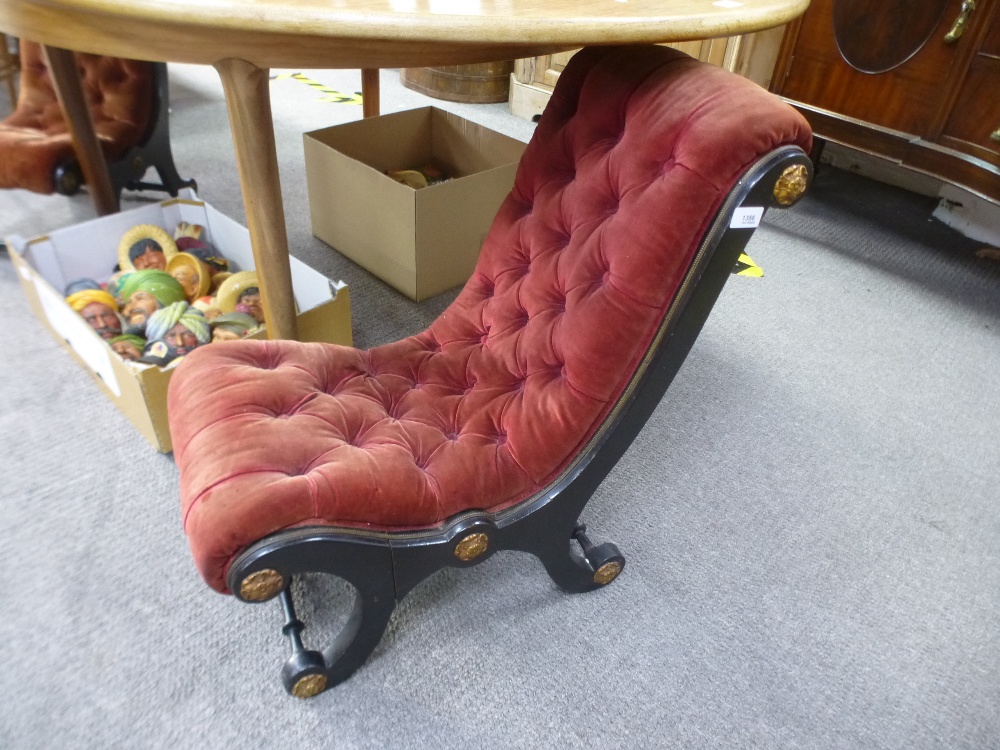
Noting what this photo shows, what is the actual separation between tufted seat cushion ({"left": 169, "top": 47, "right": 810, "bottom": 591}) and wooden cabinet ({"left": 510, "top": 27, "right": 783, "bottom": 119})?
1200 millimetres

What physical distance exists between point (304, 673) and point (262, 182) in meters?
0.69

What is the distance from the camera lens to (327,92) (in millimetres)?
3299

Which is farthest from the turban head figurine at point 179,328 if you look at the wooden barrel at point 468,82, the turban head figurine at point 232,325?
the wooden barrel at point 468,82

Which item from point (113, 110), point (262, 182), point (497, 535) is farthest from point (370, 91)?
point (497, 535)

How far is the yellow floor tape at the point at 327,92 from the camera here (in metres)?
3.20

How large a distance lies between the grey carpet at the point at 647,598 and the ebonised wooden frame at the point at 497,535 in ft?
0.28

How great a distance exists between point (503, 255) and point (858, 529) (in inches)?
34.4

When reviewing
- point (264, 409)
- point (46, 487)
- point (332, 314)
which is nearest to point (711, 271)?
point (264, 409)

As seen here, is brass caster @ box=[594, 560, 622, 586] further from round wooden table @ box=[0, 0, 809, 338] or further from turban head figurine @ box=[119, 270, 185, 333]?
turban head figurine @ box=[119, 270, 185, 333]

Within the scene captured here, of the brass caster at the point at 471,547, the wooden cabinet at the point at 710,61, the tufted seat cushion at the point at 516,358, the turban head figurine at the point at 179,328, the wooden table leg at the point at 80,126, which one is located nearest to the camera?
the tufted seat cushion at the point at 516,358

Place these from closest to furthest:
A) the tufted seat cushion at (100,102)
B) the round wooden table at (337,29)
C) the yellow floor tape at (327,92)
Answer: the round wooden table at (337,29) < the tufted seat cushion at (100,102) < the yellow floor tape at (327,92)

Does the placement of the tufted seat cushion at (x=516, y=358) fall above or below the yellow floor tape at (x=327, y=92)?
above

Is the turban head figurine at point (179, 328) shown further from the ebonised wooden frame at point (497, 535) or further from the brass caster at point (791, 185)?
the brass caster at point (791, 185)

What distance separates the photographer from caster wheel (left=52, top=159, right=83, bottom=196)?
69.7 inches
